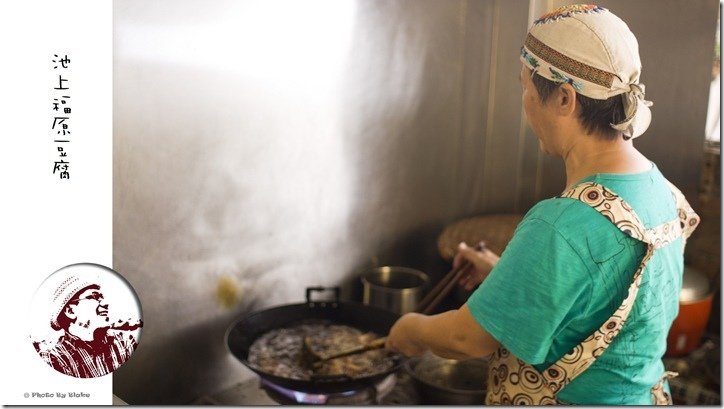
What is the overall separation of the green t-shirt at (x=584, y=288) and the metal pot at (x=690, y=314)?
3.98 feet

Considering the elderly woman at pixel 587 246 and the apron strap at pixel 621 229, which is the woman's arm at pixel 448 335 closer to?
the elderly woman at pixel 587 246

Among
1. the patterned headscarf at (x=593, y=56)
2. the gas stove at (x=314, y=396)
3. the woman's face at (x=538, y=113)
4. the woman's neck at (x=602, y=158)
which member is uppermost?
the patterned headscarf at (x=593, y=56)

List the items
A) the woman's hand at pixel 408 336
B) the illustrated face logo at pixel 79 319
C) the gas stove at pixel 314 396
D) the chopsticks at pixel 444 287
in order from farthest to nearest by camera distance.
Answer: the gas stove at pixel 314 396 → the chopsticks at pixel 444 287 → the illustrated face logo at pixel 79 319 → the woman's hand at pixel 408 336

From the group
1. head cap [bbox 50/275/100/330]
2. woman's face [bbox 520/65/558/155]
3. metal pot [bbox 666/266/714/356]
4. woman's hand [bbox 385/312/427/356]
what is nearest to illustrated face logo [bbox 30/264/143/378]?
head cap [bbox 50/275/100/330]

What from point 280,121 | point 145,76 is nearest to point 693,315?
point 280,121

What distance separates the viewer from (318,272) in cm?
225

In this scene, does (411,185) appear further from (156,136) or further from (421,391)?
(156,136)

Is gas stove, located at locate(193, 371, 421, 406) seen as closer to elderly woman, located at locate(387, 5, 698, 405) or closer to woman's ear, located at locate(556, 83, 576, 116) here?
elderly woman, located at locate(387, 5, 698, 405)

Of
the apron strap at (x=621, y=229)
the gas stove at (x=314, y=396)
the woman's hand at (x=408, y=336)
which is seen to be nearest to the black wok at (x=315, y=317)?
the gas stove at (x=314, y=396)

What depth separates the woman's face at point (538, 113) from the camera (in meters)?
1.10

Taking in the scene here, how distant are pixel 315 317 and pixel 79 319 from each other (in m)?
0.82

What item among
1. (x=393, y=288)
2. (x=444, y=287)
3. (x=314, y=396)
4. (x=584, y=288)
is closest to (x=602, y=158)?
(x=584, y=288)

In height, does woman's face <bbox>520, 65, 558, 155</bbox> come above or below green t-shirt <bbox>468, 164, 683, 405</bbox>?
above

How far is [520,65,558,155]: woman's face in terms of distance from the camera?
1099 millimetres
